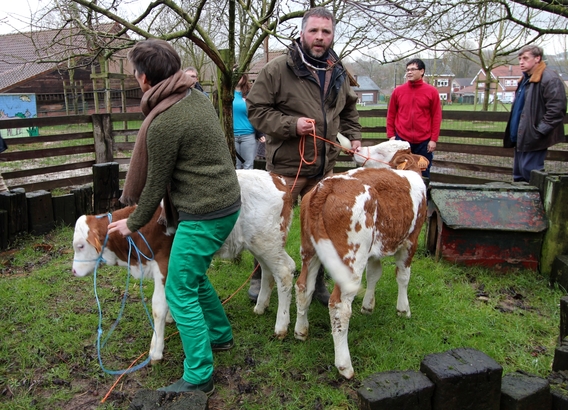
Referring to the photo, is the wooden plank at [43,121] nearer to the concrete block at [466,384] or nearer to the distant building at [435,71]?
the concrete block at [466,384]

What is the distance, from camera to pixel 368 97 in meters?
78.2

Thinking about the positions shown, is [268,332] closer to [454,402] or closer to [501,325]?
[454,402]

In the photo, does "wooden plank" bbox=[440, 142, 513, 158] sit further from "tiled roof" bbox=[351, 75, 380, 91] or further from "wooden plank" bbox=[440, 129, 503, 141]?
"tiled roof" bbox=[351, 75, 380, 91]

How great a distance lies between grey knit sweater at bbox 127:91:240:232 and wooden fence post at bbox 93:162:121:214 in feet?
14.6

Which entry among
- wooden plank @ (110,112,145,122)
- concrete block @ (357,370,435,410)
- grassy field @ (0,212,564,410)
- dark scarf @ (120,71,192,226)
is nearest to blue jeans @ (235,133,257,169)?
wooden plank @ (110,112,145,122)

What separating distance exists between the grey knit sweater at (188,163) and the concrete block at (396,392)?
4.51 ft

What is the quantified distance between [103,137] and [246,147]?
3186mm

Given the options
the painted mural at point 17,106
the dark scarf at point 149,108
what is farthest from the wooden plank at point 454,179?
the painted mural at point 17,106

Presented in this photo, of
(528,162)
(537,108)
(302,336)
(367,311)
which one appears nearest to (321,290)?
(367,311)

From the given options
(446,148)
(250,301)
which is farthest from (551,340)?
(446,148)

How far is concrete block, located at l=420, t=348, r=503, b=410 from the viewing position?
254 centimetres

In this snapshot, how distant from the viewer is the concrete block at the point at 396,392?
2432 millimetres

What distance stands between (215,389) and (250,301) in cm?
140

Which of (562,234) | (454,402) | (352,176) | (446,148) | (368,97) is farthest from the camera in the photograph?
(368,97)
